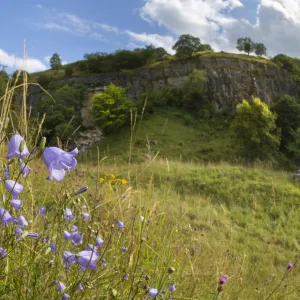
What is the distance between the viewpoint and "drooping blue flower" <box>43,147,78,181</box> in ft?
3.15

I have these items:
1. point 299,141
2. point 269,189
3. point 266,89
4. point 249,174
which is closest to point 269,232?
point 269,189

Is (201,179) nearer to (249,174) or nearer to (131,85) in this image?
(249,174)

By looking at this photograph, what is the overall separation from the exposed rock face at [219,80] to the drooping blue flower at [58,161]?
31.8 metres

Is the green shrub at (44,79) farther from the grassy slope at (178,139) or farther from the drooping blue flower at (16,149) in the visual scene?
the drooping blue flower at (16,149)

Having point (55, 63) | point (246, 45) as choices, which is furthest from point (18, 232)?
Answer: point (55, 63)

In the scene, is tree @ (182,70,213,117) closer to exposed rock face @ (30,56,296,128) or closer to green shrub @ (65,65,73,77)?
exposed rock face @ (30,56,296,128)

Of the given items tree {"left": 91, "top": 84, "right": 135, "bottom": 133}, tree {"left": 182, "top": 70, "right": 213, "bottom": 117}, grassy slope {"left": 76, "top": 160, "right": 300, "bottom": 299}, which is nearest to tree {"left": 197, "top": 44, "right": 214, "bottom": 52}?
tree {"left": 182, "top": 70, "right": 213, "bottom": 117}

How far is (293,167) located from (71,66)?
103ft

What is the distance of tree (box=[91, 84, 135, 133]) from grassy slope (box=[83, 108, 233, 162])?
0.91 metres

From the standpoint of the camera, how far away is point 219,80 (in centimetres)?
3419

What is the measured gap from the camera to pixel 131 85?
36.6 meters

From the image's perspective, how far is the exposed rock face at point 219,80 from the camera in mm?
33844

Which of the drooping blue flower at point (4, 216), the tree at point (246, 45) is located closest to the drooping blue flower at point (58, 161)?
the drooping blue flower at point (4, 216)

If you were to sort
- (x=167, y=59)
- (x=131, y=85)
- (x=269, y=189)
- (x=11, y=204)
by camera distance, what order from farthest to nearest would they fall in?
1. (x=167, y=59)
2. (x=131, y=85)
3. (x=269, y=189)
4. (x=11, y=204)
